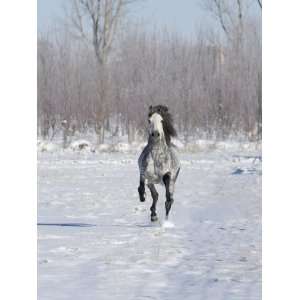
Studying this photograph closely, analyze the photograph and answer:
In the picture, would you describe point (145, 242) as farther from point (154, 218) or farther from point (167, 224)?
point (154, 218)

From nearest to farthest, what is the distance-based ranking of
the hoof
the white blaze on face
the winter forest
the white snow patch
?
the white blaze on face
the white snow patch
the hoof
the winter forest

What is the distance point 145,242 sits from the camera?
21.1 ft

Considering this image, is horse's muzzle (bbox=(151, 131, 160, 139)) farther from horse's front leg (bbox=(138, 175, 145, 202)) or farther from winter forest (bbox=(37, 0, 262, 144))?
winter forest (bbox=(37, 0, 262, 144))

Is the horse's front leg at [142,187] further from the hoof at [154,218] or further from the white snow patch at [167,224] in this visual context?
the white snow patch at [167,224]

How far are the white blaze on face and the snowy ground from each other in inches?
36.1

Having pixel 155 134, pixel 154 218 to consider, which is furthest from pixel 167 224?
pixel 155 134

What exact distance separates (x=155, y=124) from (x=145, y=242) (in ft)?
4.35

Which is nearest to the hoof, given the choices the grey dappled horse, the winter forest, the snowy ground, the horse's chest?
the snowy ground

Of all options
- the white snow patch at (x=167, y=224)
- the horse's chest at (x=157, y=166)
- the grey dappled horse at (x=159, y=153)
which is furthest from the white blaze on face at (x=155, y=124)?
the white snow patch at (x=167, y=224)

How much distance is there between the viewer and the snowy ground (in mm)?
4531

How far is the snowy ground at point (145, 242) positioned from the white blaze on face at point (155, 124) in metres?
0.92
